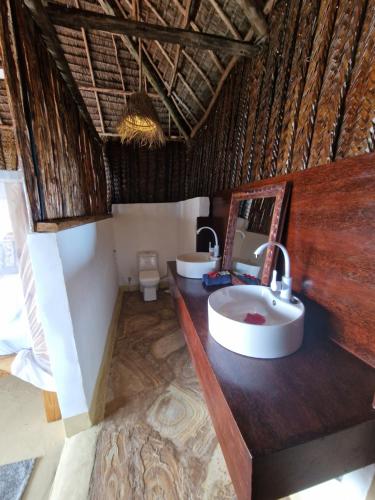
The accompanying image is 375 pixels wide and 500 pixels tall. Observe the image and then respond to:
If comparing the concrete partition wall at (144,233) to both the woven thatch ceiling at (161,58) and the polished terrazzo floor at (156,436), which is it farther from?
the polished terrazzo floor at (156,436)

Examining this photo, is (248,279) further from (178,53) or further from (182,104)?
(182,104)

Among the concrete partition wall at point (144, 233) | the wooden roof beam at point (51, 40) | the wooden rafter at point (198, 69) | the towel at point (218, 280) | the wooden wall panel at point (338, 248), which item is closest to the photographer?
the wooden wall panel at point (338, 248)

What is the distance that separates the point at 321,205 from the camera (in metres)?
0.89

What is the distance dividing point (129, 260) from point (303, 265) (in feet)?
9.63

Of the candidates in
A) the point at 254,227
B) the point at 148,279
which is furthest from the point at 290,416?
the point at 148,279

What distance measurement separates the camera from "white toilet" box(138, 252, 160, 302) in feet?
9.96

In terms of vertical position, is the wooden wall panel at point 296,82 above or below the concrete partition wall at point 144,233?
above

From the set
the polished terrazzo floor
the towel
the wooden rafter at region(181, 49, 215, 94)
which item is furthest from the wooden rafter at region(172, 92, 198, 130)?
the polished terrazzo floor

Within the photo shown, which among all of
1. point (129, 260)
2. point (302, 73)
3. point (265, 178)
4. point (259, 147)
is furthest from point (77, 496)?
point (129, 260)

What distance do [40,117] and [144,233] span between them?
92.0 inches

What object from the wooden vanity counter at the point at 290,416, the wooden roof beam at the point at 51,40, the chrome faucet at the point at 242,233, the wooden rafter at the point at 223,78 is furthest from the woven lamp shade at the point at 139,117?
the wooden vanity counter at the point at 290,416

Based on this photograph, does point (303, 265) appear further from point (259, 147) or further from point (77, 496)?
point (77, 496)

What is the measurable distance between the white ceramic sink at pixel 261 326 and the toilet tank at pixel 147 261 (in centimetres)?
243

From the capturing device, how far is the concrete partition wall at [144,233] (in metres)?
3.35
